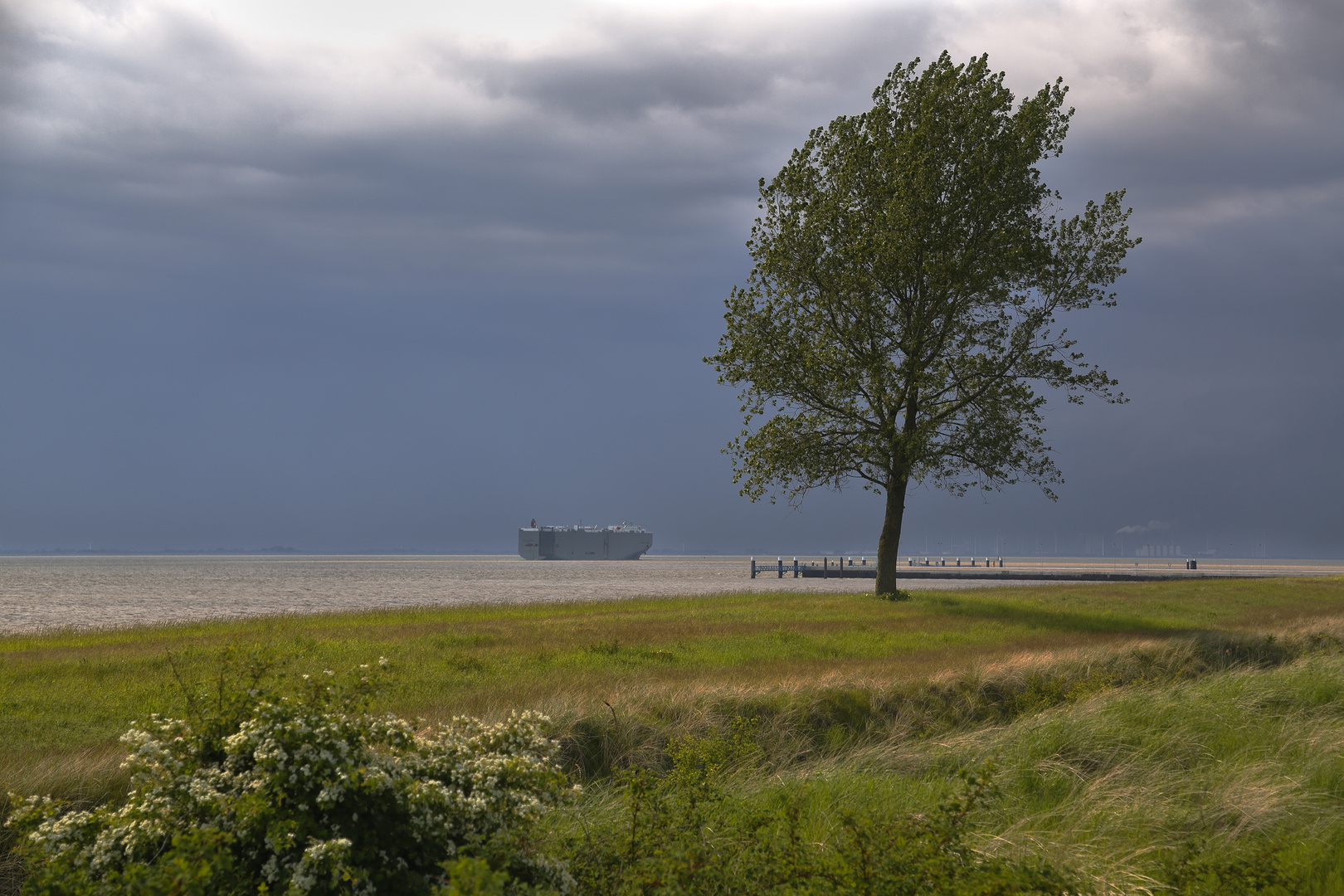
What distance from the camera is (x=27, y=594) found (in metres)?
61.8

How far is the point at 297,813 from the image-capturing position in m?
4.96

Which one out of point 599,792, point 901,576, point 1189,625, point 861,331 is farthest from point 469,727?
point 901,576

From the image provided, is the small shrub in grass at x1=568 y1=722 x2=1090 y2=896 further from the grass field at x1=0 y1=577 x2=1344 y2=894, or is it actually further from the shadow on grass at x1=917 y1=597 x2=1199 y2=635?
the shadow on grass at x1=917 y1=597 x2=1199 y2=635

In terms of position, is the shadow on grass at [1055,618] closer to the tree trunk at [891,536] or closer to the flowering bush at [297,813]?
the tree trunk at [891,536]

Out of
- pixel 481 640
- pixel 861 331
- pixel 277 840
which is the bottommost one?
pixel 481 640

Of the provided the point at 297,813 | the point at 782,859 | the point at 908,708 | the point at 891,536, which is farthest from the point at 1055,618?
the point at 297,813

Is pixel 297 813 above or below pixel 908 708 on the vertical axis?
above

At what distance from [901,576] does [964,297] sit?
4620cm

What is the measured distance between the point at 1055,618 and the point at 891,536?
7916mm

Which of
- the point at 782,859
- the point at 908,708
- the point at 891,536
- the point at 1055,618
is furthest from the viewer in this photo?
the point at 891,536

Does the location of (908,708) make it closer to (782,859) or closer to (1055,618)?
(782,859)

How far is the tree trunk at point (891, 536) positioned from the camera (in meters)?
31.1

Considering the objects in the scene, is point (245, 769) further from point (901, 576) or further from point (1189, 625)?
point (901, 576)

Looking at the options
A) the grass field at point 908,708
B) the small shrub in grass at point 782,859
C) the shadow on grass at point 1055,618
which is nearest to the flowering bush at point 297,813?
the small shrub in grass at point 782,859
